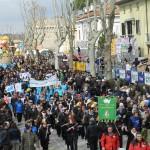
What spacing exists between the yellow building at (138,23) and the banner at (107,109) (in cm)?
2916

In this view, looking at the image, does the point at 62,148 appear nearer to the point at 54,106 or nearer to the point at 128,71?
the point at 54,106

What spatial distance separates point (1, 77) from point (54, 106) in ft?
57.5

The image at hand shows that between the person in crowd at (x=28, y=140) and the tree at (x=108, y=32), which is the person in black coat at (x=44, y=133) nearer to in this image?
the person in crowd at (x=28, y=140)

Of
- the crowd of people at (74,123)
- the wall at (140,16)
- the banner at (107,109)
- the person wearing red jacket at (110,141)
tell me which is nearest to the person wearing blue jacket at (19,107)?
the crowd of people at (74,123)

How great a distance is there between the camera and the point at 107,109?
1847 cm

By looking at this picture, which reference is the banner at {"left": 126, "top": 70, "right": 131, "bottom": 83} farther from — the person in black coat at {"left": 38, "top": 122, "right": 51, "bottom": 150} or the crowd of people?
the person in black coat at {"left": 38, "top": 122, "right": 51, "bottom": 150}

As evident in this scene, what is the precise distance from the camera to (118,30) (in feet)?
209

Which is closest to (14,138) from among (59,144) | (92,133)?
(92,133)

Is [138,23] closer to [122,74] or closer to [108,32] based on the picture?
[108,32]

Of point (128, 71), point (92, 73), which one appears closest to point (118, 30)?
point (92, 73)

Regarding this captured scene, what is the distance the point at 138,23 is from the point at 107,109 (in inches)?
1284

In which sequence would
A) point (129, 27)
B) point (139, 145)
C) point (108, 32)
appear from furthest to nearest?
point (129, 27)
point (108, 32)
point (139, 145)

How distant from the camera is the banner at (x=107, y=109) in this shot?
722 inches

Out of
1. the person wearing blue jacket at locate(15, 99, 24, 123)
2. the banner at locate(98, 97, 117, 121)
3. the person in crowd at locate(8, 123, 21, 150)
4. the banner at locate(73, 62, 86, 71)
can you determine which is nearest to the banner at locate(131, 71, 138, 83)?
the person wearing blue jacket at locate(15, 99, 24, 123)
